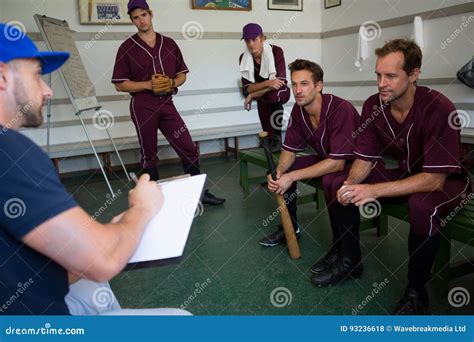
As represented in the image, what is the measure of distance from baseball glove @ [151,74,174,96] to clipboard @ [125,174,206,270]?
2.42 meters

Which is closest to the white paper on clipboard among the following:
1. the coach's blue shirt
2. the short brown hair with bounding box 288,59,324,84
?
the coach's blue shirt

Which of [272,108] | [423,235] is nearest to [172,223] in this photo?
[423,235]

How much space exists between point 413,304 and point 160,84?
7.99 feet

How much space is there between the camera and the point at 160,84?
3258 mm

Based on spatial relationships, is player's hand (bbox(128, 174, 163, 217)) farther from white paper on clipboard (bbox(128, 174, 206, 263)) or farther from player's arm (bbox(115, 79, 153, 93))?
player's arm (bbox(115, 79, 153, 93))

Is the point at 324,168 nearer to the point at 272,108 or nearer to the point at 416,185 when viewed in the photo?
the point at 416,185

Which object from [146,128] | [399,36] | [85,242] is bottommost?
[146,128]

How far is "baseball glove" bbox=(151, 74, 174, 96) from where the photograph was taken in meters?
3.25

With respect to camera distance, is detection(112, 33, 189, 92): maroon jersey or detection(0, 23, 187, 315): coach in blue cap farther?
detection(112, 33, 189, 92): maroon jersey

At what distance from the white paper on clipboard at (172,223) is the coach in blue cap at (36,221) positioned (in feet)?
0.10

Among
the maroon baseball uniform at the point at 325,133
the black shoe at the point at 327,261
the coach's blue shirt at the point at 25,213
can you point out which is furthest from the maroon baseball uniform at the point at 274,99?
the coach's blue shirt at the point at 25,213

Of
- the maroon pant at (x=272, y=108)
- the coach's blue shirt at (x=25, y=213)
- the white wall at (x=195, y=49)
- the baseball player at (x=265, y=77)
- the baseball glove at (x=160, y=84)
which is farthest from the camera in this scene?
the white wall at (x=195, y=49)

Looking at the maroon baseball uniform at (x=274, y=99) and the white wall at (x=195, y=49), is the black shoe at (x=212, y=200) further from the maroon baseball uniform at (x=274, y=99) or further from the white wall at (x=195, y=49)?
the white wall at (x=195, y=49)

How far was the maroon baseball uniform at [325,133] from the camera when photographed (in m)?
2.24
